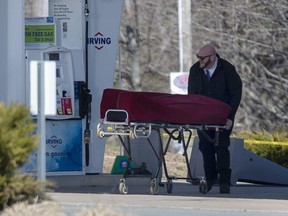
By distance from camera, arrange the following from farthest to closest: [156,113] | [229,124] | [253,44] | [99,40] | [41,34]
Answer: [253,44], [99,40], [41,34], [229,124], [156,113]

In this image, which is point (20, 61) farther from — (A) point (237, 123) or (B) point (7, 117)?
(A) point (237, 123)

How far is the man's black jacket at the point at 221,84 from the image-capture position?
15.5 m

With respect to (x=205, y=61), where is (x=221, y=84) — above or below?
below

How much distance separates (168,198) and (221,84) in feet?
6.03

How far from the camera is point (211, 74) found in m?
15.7

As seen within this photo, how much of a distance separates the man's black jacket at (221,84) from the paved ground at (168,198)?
1347mm

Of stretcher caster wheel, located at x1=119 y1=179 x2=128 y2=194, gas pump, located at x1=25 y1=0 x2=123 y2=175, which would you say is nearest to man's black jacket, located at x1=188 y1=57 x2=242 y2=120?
stretcher caster wheel, located at x1=119 y1=179 x2=128 y2=194

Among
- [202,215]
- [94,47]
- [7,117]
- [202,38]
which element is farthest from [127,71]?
[7,117]

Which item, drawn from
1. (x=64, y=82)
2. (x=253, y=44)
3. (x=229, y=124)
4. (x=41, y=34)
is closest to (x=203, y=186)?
(x=229, y=124)

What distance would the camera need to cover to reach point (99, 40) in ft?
55.6

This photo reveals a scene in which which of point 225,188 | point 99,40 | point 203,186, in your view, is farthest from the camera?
point 99,40

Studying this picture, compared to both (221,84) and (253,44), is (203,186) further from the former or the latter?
(253,44)

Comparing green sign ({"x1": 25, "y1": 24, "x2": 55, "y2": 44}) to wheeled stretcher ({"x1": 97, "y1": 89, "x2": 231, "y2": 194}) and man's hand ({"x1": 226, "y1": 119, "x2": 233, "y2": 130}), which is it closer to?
wheeled stretcher ({"x1": 97, "y1": 89, "x2": 231, "y2": 194})

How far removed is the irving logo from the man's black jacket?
5.85 ft
